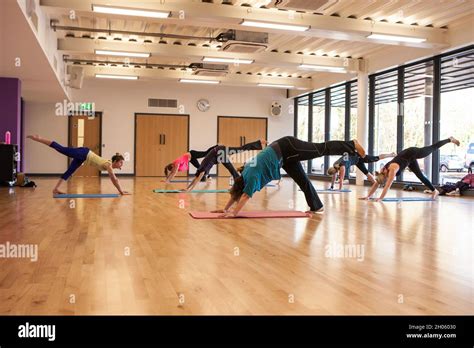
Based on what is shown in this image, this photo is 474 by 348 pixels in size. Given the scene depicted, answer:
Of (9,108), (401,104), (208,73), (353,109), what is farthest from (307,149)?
(353,109)

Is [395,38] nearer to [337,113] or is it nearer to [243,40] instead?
[243,40]

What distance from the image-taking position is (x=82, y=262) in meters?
2.81

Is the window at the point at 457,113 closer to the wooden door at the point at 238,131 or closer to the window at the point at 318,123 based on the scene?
the window at the point at 318,123

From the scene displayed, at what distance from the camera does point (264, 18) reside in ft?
25.7

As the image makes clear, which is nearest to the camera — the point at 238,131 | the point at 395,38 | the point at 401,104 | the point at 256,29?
the point at 256,29

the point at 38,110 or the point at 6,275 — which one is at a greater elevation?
the point at 38,110

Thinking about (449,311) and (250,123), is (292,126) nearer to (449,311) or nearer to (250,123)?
(250,123)

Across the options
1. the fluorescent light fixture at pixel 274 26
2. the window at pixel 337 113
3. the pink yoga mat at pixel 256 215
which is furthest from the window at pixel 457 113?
the pink yoga mat at pixel 256 215

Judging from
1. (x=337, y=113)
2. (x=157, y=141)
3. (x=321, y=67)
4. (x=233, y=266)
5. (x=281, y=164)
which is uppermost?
(x=321, y=67)

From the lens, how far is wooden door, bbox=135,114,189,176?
15453 mm

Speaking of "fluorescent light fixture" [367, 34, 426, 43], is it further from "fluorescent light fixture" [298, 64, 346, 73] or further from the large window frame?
"fluorescent light fixture" [298, 64, 346, 73]

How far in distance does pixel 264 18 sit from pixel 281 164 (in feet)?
11.8
